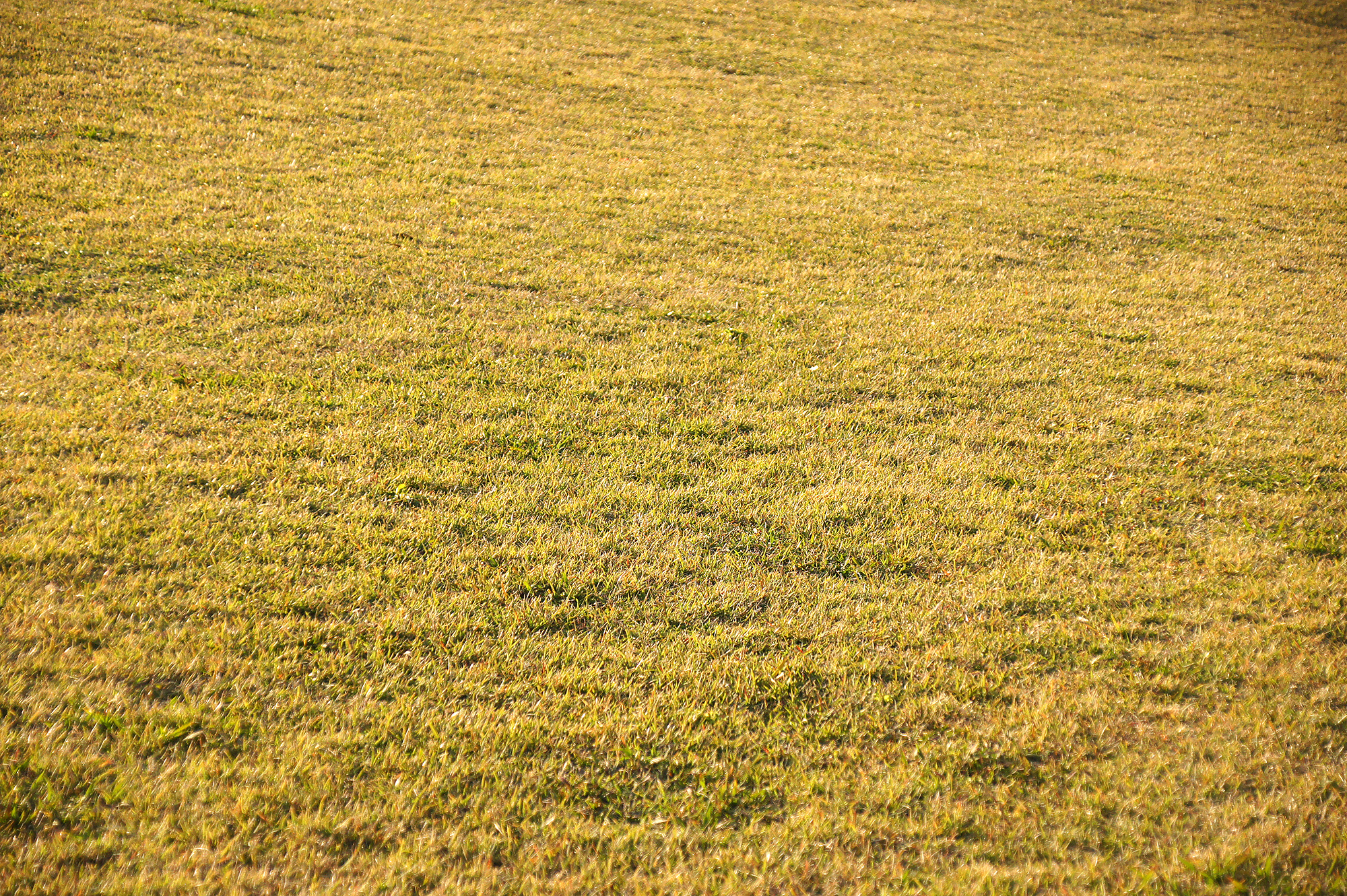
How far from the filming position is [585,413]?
845cm

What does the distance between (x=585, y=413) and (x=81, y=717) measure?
488cm

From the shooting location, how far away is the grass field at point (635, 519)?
4.60 m

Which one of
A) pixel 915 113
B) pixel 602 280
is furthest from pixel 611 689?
pixel 915 113

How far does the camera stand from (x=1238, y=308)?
11938 mm

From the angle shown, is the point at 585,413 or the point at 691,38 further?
the point at 691,38

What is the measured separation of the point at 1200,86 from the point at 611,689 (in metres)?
27.8

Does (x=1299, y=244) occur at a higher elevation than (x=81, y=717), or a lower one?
higher

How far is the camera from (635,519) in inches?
277

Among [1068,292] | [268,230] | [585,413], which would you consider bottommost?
[585,413]

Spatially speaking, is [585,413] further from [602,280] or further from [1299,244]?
[1299,244]

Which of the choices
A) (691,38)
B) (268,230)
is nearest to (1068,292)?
(268,230)

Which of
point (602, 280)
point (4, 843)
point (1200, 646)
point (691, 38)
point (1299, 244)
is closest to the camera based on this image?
point (4, 843)

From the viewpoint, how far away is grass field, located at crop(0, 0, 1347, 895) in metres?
4.60

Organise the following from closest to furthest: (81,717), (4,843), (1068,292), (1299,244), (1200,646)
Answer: (4,843) → (81,717) → (1200,646) → (1068,292) → (1299,244)
